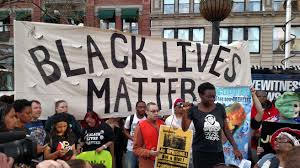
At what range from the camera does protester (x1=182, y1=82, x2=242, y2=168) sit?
527 cm

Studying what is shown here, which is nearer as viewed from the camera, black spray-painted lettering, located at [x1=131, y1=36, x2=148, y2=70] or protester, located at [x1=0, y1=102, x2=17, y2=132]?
protester, located at [x1=0, y1=102, x2=17, y2=132]

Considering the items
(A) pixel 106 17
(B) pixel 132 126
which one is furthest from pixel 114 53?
(A) pixel 106 17

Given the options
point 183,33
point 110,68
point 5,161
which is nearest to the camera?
point 5,161

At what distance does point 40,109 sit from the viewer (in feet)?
18.2

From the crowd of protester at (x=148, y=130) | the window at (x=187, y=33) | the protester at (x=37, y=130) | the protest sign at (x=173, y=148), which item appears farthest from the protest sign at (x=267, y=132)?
the window at (x=187, y=33)

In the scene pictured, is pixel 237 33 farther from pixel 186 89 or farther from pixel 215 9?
pixel 186 89

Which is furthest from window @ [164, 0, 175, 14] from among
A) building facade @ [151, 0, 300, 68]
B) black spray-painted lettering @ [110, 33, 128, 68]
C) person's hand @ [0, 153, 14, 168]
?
person's hand @ [0, 153, 14, 168]

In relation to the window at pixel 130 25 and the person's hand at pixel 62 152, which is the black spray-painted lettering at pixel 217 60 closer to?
the person's hand at pixel 62 152

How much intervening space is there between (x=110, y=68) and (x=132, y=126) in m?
1.65

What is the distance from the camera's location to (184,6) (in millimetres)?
34125

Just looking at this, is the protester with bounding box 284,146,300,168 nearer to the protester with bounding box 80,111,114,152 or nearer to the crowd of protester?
the crowd of protester

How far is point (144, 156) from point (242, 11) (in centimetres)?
2871

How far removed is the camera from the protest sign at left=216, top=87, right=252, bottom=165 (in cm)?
429

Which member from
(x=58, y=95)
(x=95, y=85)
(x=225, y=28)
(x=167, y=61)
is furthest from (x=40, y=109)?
(x=225, y=28)
